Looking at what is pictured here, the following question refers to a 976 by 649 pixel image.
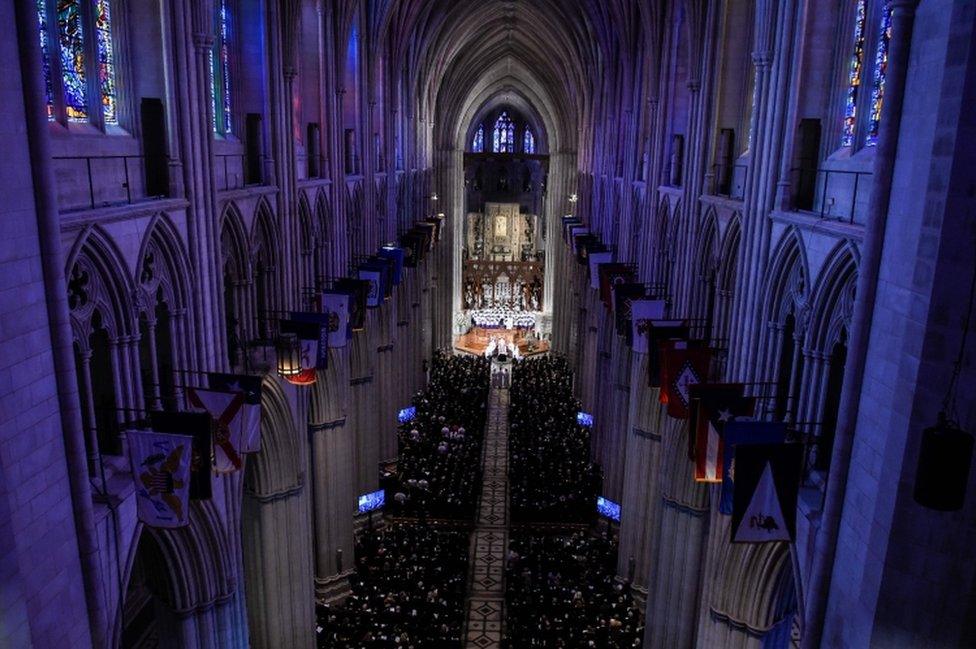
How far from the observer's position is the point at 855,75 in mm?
11711

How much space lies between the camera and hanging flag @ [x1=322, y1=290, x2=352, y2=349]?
709 inches

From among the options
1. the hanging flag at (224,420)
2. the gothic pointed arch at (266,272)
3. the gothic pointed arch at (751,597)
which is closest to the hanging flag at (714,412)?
the gothic pointed arch at (751,597)

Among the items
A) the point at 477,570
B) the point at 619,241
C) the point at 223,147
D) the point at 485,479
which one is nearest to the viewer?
the point at 223,147

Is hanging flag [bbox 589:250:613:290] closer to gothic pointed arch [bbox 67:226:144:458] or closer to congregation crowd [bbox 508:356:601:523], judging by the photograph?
congregation crowd [bbox 508:356:601:523]

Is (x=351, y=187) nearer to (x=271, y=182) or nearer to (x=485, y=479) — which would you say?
(x=271, y=182)

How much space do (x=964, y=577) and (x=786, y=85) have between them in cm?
823

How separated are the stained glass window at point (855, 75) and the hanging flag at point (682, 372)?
4.36m

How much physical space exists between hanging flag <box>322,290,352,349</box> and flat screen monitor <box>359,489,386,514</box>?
34.1 ft

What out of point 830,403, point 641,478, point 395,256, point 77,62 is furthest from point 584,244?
point 77,62

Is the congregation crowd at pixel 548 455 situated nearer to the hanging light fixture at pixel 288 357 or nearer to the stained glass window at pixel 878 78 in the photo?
the hanging light fixture at pixel 288 357

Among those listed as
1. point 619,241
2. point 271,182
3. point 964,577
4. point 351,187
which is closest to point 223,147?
point 271,182

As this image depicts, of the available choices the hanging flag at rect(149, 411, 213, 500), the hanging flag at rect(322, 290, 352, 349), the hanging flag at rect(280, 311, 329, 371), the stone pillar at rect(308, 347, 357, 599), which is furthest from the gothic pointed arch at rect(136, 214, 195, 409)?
the stone pillar at rect(308, 347, 357, 599)

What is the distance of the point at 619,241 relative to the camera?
1142 inches

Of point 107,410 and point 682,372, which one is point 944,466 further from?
point 107,410
